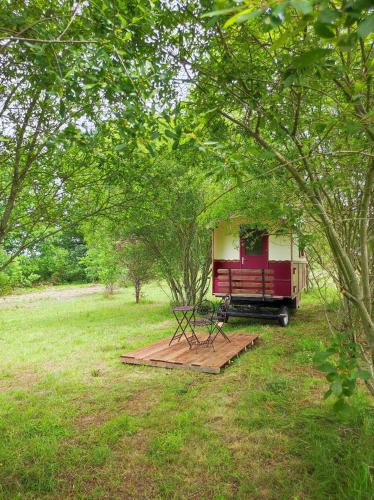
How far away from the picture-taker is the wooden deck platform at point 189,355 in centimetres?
583

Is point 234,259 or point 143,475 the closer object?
point 143,475

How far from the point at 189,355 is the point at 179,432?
2.61m

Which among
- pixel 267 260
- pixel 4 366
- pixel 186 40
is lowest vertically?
pixel 4 366

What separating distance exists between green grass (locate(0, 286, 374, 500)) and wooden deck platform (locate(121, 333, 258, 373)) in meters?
0.18

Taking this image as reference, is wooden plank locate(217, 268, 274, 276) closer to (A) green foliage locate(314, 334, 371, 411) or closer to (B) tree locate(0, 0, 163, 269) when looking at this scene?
(B) tree locate(0, 0, 163, 269)

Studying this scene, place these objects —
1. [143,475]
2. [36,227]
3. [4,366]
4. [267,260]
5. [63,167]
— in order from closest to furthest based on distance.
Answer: [143,475]
[63,167]
[36,227]
[4,366]
[267,260]

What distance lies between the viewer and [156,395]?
15.8 ft

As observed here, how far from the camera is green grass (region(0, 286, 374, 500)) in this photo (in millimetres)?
2967

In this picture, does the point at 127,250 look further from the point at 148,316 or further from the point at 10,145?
the point at 10,145

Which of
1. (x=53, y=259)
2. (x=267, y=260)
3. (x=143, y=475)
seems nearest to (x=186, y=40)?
(x=143, y=475)

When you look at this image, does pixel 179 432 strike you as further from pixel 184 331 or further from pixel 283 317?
pixel 283 317

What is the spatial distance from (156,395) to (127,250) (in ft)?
27.2

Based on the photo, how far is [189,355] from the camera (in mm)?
6387

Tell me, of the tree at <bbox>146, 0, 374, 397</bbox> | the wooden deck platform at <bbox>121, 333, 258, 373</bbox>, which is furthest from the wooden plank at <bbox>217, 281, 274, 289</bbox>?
the tree at <bbox>146, 0, 374, 397</bbox>
